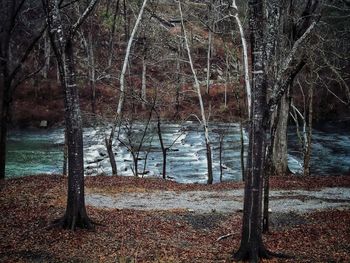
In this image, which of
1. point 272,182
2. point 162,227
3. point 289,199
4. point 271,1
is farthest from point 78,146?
point 272,182

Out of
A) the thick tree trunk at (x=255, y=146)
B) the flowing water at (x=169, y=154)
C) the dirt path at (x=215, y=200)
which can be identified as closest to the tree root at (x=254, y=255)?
the thick tree trunk at (x=255, y=146)

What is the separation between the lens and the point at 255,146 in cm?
874

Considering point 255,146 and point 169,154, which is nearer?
point 255,146

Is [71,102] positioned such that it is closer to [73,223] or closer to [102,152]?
[73,223]

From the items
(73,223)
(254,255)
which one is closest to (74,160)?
(73,223)

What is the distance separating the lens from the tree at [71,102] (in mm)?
10781

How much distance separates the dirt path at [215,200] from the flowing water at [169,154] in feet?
17.8

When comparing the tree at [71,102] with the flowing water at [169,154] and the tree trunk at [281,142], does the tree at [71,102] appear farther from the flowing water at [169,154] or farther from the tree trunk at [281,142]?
the tree trunk at [281,142]

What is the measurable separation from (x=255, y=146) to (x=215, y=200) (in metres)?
8.26

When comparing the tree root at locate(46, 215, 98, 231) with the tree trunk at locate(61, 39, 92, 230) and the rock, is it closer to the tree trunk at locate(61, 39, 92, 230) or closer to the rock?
the tree trunk at locate(61, 39, 92, 230)

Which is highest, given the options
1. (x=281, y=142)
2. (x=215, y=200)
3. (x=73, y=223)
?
(x=281, y=142)

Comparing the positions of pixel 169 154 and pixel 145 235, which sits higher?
pixel 169 154

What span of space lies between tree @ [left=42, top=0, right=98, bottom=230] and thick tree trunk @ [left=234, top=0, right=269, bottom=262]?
166 inches

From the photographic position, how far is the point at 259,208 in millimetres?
8820
